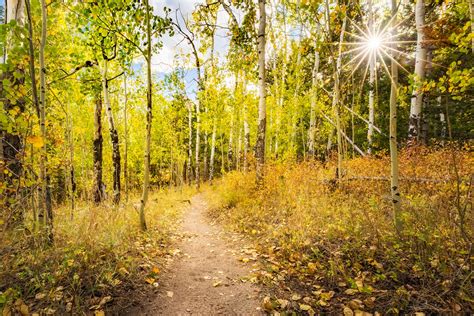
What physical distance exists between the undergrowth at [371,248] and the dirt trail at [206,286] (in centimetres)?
35

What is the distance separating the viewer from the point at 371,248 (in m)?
3.26

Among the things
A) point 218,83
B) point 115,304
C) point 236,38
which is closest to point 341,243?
point 115,304

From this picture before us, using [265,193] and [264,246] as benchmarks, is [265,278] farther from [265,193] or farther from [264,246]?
[265,193]

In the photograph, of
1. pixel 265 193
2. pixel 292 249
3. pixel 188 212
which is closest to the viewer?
pixel 292 249

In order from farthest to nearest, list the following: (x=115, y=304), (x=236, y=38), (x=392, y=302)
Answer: (x=236, y=38), (x=115, y=304), (x=392, y=302)

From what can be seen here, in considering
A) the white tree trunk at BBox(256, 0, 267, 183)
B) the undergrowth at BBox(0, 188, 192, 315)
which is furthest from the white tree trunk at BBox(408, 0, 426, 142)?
→ the undergrowth at BBox(0, 188, 192, 315)

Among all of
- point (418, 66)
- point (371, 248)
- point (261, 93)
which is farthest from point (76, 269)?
point (418, 66)

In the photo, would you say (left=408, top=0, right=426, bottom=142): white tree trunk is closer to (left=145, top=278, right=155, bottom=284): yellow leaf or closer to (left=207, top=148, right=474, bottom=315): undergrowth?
(left=207, top=148, right=474, bottom=315): undergrowth

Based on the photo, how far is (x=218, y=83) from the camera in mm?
14195

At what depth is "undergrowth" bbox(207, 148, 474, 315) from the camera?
241 centimetres

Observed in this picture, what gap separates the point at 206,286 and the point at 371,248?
92.9 inches

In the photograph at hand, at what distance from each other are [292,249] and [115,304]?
2533 millimetres

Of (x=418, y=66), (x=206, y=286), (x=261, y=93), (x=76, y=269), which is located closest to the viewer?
(x=76, y=269)

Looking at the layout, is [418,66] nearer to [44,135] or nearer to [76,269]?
[44,135]
